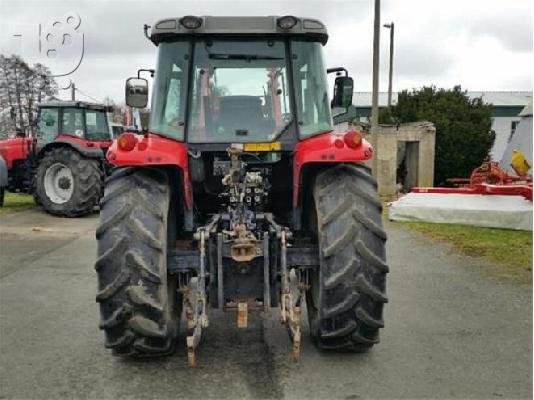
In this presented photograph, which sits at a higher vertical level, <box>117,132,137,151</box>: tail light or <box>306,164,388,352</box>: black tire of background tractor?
<box>117,132,137,151</box>: tail light

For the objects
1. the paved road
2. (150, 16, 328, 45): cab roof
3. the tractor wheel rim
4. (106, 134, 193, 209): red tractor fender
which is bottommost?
the paved road

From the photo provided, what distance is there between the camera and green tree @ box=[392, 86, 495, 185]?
24.5 meters

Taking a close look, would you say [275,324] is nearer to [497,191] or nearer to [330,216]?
[330,216]

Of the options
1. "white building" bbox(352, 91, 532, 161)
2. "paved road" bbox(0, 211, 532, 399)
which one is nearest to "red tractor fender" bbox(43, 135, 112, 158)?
"paved road" bbox(0, 211, 532, 399)

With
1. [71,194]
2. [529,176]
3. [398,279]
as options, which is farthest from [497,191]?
[71,194]

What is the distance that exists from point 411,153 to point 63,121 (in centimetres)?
1271

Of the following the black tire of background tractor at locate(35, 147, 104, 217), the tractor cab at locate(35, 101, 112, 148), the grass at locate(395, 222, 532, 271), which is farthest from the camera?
the tractor cab at locate(35, 101, 112, 148)

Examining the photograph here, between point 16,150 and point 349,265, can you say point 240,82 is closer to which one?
point 349,265

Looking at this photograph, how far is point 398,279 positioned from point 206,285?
3686 mm

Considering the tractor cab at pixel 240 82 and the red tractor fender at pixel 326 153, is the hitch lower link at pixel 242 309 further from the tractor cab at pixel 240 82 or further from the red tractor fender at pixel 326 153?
the tractor cab at pixel 240 82

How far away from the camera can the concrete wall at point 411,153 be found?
21297 millimetres

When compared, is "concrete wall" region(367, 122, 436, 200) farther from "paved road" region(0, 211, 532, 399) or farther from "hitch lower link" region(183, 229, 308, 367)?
"hitch lower link" region(183, 229, 308, 367)

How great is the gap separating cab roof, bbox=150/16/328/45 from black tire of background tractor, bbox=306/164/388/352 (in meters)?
1.20

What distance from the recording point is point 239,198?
466 centimetres
